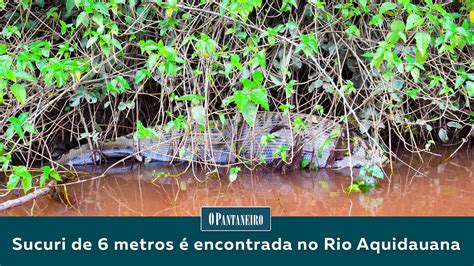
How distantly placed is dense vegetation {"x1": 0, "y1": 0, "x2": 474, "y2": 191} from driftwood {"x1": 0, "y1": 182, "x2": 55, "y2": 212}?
6 cm

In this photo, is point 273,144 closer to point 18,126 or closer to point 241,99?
point 241,99

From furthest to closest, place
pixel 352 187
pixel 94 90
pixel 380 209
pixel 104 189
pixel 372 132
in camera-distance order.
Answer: pixel 372 132, pixel 94 90, pixel 104 189, pixel 352 187, pixel 380 209

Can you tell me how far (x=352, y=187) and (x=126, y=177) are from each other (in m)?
1.15

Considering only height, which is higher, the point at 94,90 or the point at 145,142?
the point at 94,90

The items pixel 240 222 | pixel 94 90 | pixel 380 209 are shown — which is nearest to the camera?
pixel 240 222

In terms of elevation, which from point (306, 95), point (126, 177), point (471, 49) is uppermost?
point (471, 49)

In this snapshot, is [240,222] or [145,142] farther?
[145,142]

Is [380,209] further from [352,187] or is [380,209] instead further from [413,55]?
Answer: [413,55]

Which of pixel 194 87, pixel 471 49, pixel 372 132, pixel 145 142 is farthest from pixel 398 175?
pixel 145 142

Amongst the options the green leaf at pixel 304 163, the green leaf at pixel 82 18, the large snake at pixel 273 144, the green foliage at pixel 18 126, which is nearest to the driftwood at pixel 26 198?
the green foliage at pixel 18 126

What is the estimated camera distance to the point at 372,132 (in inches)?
127

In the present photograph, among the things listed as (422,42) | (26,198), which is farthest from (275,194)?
(26,198)

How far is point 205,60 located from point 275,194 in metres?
0.72

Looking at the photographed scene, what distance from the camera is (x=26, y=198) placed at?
249 centimetres
